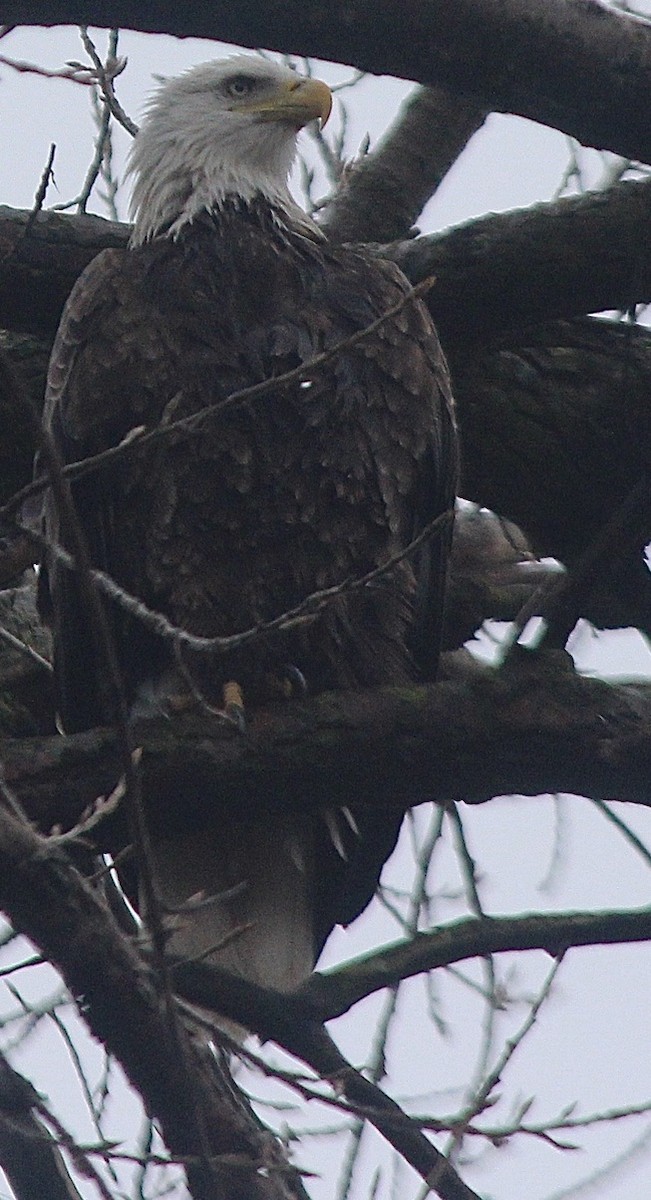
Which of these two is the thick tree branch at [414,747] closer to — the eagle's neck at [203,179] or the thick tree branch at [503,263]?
the thick tree branch at [503,263]

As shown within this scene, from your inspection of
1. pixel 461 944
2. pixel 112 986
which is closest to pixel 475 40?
pixel 461 944

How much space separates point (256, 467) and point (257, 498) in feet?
0.24

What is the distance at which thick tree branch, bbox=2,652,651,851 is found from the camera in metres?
2.93

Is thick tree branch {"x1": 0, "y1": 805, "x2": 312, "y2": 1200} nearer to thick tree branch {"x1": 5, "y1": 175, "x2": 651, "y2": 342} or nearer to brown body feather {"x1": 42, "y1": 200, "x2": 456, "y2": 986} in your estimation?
brown body feather {"x1": 42, "y1": 200, "x2": 456, "y2": 986}

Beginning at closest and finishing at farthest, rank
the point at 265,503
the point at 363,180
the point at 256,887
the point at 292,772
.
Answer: the point at 292,772
the point at 265,503
the point at 256,887
the point at 363,180

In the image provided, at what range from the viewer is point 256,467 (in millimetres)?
3666

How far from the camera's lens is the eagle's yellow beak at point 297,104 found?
445cm

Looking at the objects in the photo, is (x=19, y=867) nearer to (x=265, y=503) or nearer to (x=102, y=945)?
(x=102, y=945)

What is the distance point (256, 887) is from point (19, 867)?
171 cm

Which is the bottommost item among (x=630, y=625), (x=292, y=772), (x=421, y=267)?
(x=292, y=772)

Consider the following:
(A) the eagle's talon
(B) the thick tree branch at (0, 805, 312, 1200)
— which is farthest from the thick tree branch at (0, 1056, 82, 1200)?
(A) the eagle's talon

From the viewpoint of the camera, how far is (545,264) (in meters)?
3.89

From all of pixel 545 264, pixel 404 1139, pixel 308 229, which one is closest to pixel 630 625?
pixel 545 264

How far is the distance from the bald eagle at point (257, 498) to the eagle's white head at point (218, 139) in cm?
21
